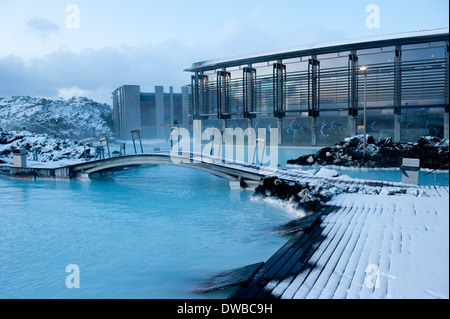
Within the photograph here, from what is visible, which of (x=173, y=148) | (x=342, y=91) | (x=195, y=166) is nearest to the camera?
(x=195, y=166)

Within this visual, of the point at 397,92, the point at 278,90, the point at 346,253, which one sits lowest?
the point at 346,253

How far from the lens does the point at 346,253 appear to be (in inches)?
136

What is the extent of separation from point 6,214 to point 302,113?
16.5 metres

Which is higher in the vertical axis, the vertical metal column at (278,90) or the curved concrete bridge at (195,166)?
the vertical metal column at (278,90)

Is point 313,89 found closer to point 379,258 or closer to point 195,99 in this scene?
point 195,99

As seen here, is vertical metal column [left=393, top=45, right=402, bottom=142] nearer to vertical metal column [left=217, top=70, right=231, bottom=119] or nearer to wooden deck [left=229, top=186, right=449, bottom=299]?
vertical metal column [left=217, top=70, right=231, bottom=119]

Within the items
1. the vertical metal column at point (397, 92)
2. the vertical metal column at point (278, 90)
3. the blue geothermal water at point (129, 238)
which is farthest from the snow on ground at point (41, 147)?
the vertical metal column at point (397, 92)

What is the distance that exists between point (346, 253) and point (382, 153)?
1155 centimetres

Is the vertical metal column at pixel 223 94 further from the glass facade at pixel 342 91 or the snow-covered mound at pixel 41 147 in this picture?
the snow-covered mound at pixel 41 147

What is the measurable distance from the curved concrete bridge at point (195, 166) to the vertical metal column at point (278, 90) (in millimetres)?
11488

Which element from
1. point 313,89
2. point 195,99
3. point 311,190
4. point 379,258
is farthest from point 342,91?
point 379,258

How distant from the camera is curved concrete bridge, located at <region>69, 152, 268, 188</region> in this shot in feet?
31.3

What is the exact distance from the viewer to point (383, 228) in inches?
168

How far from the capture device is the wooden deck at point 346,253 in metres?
2.66
